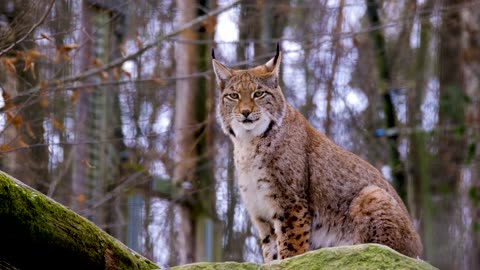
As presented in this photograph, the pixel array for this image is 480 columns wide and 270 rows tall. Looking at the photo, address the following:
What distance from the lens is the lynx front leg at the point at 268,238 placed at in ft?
25.2

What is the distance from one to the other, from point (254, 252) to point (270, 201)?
4.50m

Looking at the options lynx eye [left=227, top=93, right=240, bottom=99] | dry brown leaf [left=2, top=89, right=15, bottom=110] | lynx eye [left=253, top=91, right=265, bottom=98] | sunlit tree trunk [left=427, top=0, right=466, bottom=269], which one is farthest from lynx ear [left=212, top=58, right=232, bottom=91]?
sunlit tree trunk [left=427, top=0, right=466, bottom=269]

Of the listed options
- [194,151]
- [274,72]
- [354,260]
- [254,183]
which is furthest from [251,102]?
[194,151]

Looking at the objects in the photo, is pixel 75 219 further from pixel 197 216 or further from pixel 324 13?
pixel 324 13

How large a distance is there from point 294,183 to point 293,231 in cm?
43

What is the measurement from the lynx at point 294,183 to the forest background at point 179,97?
664mm

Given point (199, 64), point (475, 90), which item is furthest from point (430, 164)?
point (199, 64)

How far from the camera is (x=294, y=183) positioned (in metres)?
7.61

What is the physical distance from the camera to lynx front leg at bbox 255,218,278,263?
25.2 feet

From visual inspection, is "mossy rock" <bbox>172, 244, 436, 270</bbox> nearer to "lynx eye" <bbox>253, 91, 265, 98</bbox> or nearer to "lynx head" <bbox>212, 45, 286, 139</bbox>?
"lynx head" <bbox>212, 45, 286, 139</bbox>

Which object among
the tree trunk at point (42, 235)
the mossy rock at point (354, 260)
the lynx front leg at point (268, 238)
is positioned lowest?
the lynx front leg at point (268, 238)

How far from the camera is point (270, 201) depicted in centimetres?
755

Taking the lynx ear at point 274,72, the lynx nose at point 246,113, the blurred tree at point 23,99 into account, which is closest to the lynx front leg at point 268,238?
the lynx nose at point 246,113

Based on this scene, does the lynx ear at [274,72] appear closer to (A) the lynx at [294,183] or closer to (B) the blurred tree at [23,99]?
(A) the lynx at [294,183]
